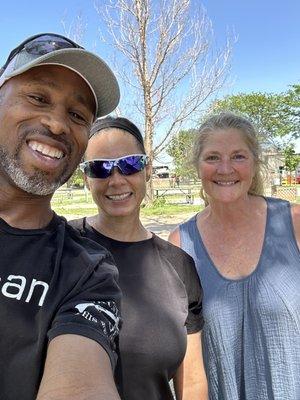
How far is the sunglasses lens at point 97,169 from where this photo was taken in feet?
6.45

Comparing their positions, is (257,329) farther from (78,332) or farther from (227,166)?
(78,332)

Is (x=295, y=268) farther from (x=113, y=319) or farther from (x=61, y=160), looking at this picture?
(x=61, y=160)

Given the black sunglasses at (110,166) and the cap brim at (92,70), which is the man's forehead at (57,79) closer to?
the cap brim at (92,70)

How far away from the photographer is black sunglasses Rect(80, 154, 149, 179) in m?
1.96

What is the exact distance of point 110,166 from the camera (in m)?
1.96

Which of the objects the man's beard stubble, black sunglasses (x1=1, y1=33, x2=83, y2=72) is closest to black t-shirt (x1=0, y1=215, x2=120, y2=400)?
the man's beard stubble

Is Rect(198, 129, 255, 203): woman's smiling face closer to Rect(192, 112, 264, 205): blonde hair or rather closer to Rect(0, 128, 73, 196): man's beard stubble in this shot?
Rect(192, 112, 264, 205): blonde hair

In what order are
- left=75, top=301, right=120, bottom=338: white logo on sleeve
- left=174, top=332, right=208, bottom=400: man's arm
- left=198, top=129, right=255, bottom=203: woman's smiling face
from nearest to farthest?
left=75, top=301, right=120, bottom=338: white logo on sleeve → left=174, top=332, right=208, bottom=400: man's arm → left=198, top=129, right=255, bottom=203: woman's smiling face

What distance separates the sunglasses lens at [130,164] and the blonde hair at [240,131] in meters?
0.57

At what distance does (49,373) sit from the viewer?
1.15 metres

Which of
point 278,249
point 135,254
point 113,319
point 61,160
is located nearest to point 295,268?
point 278,249

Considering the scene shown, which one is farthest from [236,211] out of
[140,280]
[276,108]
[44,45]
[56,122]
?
[276,108]

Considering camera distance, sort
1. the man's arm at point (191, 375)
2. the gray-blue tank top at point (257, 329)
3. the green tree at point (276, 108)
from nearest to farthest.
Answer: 1. the man's arm at point (191, 375)
2. the gray-blue tank top at point (257, 329)
3. the green tree at point (276, 108)

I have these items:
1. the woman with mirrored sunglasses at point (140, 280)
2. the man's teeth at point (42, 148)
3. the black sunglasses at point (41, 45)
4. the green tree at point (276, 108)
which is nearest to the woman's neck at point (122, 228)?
the woman with mirrored sunglasses at point (140, 280)
